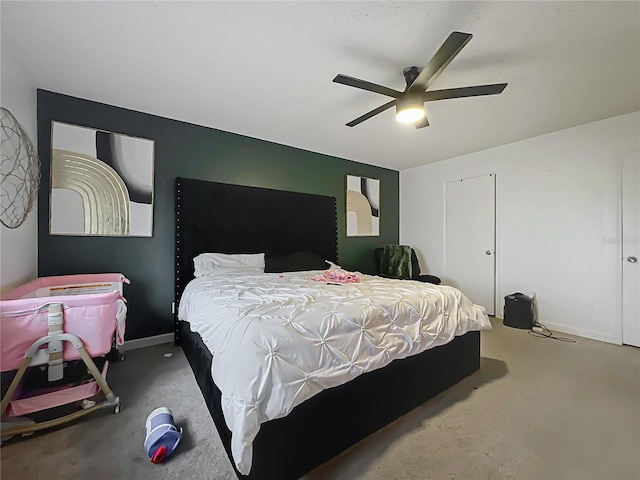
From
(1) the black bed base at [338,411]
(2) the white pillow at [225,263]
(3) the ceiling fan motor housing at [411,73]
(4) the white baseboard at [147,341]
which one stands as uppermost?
(3) the ceiling fan motor housing at [411,73]

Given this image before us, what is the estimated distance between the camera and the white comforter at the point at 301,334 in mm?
1180

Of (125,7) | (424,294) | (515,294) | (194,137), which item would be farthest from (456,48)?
(515,294)

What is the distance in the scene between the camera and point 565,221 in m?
3.40

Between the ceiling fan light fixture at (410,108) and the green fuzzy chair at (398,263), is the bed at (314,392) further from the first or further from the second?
the ceiling fan light fixture at (410,108)

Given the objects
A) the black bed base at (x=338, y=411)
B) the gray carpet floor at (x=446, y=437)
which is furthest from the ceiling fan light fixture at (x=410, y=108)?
the gray carpet floor at (x=446, y=437)

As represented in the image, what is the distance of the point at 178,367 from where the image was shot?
8.14ft

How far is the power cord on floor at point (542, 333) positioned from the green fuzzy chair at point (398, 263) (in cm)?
145

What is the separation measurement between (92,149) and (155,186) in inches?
24.3

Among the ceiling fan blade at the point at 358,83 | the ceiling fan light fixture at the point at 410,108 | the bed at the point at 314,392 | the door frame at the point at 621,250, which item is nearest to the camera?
the bed at the point at 314,392

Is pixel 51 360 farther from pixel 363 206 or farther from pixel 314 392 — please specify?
pixel 363 206

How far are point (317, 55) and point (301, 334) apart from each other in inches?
76.7

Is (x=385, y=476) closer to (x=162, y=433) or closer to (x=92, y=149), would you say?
(x=162, y=433)

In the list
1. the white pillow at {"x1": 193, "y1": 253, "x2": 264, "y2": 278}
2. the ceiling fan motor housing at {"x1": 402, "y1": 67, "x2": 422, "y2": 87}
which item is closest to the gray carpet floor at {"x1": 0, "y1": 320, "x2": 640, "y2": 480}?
the white pillow at {"x1": 193, "y1": 253, "x2": 264, "y2": 278}

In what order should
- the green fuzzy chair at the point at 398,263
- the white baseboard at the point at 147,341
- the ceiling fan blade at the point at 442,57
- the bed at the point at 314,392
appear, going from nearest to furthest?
the bed at the point at 314,392 < the ceiling fan blade at the point at 442,57 < the white baseboard at the point at 147,341 < the green fuzzy chair at the point at 398,263
